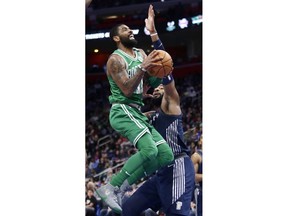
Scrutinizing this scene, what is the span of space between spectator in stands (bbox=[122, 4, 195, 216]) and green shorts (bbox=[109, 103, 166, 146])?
15 cm

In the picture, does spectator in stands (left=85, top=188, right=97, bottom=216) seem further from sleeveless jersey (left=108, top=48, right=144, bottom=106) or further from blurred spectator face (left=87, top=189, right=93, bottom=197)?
sleeveless jersey (left=108, top=48, right=144, bottom=106)

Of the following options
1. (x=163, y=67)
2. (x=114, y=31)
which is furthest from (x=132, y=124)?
(x=114, y=31)

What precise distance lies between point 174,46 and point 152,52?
0.45 metres

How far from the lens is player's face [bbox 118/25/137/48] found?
330 inches

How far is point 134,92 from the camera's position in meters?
8.16

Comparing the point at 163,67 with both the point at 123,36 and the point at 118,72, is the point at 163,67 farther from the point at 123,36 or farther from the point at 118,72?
the point at 123,36

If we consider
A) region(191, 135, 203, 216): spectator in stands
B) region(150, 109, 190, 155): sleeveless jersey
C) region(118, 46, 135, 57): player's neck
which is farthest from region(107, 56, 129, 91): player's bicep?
region(191, 135, 203, 216): spectator in stands

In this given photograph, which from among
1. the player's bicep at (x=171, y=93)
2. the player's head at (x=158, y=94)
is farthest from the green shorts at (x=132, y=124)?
the player's bicep at (x=171, y=93)

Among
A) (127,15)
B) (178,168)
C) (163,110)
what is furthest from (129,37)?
(178,168)

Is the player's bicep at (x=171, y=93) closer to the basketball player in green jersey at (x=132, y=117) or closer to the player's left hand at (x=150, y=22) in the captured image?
the basketball player in green jersey at (x=132, y=117)

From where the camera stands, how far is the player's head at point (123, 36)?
27.5 ft

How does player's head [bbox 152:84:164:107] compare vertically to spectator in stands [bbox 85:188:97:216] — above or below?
above

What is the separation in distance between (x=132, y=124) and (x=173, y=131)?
45cm
